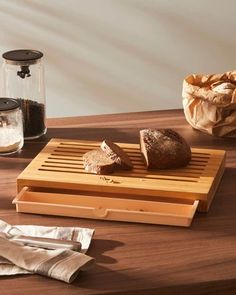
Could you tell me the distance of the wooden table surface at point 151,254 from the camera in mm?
1318

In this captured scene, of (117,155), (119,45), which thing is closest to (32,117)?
(117,155)

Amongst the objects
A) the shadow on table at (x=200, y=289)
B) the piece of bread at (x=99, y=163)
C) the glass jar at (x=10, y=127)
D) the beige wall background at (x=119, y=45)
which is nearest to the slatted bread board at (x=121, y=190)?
the piece of bread at (x=99, y=163)

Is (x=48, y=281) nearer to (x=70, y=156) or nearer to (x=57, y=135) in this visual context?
(x=70, y=156)

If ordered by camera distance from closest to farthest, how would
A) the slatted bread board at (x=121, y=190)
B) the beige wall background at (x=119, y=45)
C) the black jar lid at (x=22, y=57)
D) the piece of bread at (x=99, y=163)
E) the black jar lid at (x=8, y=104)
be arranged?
the slatted bread board at (x=121, y=190) → the piece of bread at (x=99, y=163) → the black jar lid at (x=8, y=104) → the black jar lid at (x=22, y=57) → the beige wall background at (x=119, y=45)

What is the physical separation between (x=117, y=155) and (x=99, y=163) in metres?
0.05

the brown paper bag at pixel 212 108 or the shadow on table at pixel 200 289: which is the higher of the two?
the brown paper bag at pixel 212 108

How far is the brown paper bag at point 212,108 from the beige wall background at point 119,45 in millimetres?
1206

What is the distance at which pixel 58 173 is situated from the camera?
171cm

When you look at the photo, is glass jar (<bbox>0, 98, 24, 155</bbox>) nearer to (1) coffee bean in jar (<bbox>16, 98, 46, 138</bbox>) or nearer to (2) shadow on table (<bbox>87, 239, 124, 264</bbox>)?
(1) coffee bean in jar (<bbox>16, 98, 46, 138</bbox>)

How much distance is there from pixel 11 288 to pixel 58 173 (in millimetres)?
443

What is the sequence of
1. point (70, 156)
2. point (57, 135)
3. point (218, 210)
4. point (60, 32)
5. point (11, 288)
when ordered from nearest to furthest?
point (11, 288) < point (218, 210) < point (70, 156) < point (57, 135) < point (60, 32)

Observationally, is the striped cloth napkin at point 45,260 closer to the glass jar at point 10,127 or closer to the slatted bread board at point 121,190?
the slatted bread board at point 121,190

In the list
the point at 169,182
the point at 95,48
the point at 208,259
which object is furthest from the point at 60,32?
the point at 208,259

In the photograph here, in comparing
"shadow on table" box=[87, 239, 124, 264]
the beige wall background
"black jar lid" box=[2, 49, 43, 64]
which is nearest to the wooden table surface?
"shadow on table" box=[87, 239, 124, 264]
